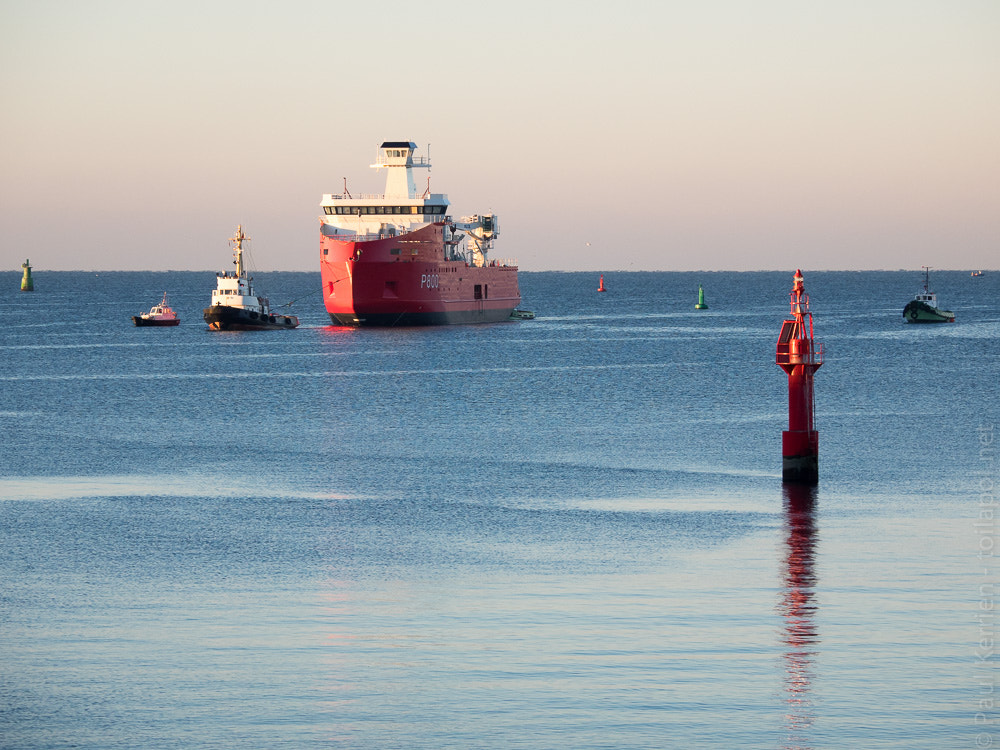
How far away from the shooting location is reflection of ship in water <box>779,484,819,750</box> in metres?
14.0

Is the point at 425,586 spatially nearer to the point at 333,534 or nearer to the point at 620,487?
the point at 333,534

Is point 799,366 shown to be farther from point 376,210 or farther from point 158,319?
point 158,319

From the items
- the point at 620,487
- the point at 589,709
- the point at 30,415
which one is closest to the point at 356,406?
the point at 30,415

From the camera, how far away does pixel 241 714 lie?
14.1 metres

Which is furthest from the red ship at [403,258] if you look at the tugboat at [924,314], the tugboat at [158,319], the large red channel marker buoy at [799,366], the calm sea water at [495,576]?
the large red channel marker buoy at [799,366]

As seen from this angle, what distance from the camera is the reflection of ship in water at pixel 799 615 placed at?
14.0 meters

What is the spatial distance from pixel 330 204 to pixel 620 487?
7996 centimetres

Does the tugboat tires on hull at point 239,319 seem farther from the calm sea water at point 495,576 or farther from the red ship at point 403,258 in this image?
the calm sea water at point 495,576

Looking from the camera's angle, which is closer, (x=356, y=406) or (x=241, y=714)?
(x=241, y=714)

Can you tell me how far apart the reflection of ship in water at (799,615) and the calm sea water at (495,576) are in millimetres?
55

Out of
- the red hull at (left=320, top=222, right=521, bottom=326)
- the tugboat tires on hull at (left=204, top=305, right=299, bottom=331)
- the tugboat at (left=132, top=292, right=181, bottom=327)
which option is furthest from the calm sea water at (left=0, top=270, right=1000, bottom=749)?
the tugboat at (left=132, top=292, right=181, bottom=327)

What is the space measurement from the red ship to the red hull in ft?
0.22

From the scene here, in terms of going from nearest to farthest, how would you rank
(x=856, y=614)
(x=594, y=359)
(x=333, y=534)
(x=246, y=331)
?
(x=856, y=614)
(x=333, y=534)
(x=594, y=359)
(x=246, y=331)

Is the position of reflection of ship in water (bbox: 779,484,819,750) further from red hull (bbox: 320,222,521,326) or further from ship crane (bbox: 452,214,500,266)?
ship crane (bbox: 452,214,500,266)
